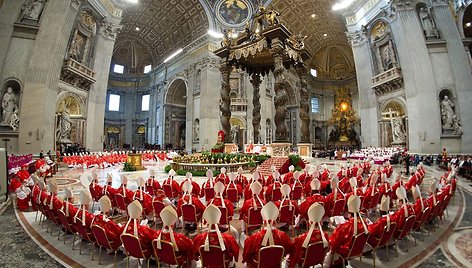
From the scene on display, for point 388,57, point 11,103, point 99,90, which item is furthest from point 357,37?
point 11,103

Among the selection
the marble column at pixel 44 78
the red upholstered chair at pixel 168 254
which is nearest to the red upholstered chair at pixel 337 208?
the red upholstered chair at pixel 168 254

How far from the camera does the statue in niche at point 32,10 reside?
527 inches

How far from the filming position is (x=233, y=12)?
2462 cm

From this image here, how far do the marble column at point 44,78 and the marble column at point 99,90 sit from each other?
3.77 metres

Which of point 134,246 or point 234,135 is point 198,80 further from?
point 134,246

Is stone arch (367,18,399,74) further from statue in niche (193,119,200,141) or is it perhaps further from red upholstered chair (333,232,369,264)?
red upholstered chair (333,232,369,264)

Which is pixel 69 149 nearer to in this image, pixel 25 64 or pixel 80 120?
pixel 80 120

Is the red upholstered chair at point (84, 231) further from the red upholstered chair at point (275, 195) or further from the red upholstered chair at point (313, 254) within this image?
the red upholstered chair at point (275, 195)

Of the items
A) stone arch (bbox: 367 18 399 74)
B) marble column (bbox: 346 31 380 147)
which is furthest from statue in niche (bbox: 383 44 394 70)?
marble column (bbox: 346 31 380 147)

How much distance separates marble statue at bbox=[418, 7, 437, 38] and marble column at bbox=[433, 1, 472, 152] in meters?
0.31

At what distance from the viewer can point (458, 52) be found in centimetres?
1430

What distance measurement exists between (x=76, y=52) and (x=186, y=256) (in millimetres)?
20186

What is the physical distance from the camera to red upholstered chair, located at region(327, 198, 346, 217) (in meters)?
3.88

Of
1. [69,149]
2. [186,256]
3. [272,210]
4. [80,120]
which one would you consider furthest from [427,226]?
[80,120]
